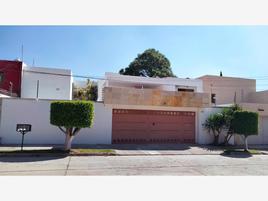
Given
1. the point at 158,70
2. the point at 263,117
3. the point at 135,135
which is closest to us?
the point at 135,135

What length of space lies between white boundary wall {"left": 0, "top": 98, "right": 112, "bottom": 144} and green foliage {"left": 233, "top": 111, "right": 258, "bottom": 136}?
8.12 metres

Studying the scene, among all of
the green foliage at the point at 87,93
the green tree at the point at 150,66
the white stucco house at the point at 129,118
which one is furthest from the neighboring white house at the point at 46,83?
the green tree at the point at 150,66

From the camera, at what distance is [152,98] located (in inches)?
651

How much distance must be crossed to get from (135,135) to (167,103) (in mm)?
2971

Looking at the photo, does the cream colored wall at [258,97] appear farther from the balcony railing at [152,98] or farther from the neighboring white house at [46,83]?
the neighboring white house at [46,83]

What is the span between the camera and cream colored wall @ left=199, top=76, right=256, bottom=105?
31.1 metres

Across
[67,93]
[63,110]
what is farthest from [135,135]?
[67,93]

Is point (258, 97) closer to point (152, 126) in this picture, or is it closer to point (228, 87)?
point (228, 87)

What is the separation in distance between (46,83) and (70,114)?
1278 centimetres

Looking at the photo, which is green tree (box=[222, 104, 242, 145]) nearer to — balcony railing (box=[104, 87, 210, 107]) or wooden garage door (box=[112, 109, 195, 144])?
balcony railing (box=[104, 87, 210, 107])

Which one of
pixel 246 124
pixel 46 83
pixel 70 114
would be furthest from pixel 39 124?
pixel 246 124

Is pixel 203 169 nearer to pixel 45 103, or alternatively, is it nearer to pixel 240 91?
pixel 45 103

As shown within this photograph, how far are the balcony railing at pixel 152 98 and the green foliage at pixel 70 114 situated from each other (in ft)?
12.0

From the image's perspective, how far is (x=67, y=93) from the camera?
24.1 meters
